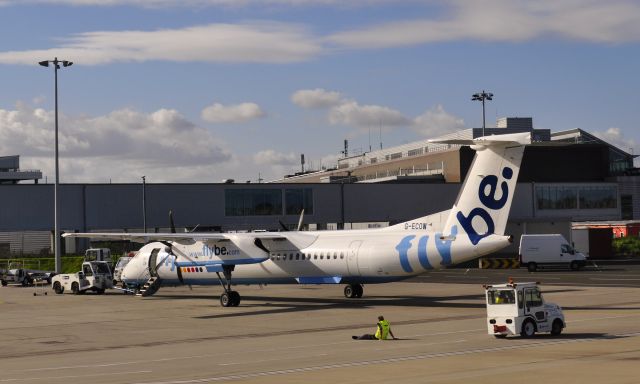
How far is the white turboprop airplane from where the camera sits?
1654 inches

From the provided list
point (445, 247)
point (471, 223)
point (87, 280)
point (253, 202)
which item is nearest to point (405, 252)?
point (445, 247)

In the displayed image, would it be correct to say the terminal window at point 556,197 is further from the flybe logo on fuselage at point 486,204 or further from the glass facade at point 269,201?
the flybe logo on fuselage at point 486,204

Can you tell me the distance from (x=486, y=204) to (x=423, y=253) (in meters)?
4.06

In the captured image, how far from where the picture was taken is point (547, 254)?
259 ft

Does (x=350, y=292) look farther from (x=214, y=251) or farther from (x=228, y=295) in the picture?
(x=214, y=251)

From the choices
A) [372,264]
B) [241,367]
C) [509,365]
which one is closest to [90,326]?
[372,264]

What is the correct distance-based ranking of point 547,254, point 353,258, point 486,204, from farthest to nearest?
point 547,254, point 353,258, point 486,204

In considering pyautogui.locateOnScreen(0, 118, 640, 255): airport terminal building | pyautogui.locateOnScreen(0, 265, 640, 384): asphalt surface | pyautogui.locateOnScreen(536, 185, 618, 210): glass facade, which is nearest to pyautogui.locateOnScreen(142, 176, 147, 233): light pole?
pyautogui.locateOnScreen(0, 118, 640, 255): airport terminal building

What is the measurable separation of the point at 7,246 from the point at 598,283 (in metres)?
63.1

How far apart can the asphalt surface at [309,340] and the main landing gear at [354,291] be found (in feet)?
2.21

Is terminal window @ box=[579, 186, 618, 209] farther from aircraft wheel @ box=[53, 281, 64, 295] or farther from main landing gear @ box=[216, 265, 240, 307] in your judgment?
main landing gear @ box=[216, 265, 240, 307]

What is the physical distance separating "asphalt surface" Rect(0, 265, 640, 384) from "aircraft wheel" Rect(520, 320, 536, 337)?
0.56 meters

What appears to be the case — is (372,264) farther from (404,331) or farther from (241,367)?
(241,367)

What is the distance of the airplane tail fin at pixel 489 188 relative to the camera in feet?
136
